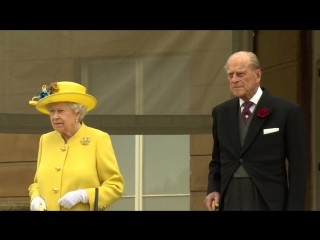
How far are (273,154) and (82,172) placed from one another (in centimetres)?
95

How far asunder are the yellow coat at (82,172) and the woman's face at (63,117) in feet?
0.19

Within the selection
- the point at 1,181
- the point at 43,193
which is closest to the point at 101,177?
the point at 43,193

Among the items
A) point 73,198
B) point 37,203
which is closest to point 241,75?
point 73,198

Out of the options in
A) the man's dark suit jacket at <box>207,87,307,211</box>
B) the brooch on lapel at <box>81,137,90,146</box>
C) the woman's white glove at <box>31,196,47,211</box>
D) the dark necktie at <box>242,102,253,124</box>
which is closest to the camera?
the man's dark suit jacket at <box>207,87,307,211</box>

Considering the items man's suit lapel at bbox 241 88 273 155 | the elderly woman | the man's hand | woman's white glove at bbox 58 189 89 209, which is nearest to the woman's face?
the elderly woman

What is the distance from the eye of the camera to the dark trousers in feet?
14.2

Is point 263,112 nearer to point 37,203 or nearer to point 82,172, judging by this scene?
point 82,172

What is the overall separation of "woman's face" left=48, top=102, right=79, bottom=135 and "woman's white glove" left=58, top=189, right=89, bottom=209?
35 cm

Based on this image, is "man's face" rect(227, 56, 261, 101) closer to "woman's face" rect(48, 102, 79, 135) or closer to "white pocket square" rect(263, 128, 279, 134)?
"white pocket square" rect(263, 128, 279, 134)

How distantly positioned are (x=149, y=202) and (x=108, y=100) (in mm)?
941

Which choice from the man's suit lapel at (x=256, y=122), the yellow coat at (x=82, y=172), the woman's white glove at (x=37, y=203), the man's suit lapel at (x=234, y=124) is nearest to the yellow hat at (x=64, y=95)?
the yellow coat at (x=82, y=172)

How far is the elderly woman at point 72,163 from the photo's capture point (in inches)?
178

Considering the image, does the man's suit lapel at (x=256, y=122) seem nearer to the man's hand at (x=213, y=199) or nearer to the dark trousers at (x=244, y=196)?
the dark trousers at (x=244, y=196)

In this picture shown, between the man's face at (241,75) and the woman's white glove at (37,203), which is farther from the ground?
the man's face at (241,75)
